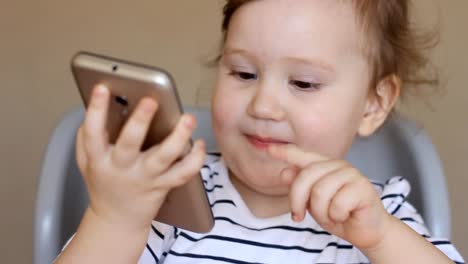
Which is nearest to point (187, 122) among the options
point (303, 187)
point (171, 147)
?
point (171, 147)

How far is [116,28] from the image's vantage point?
1214 millimetres

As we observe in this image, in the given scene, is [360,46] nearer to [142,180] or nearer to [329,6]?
[329,6]

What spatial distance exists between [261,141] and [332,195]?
14cm

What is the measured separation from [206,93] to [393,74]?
19.2 inches

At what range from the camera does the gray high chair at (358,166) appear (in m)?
0.77

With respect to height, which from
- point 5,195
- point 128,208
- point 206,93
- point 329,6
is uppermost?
point 329,6

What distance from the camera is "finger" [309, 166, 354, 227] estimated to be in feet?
1.77

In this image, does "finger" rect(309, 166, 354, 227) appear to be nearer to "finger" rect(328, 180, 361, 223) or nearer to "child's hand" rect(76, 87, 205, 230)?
"finger" rect(328, 180, 361, 223)

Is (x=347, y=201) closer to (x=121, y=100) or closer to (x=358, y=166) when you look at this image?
(x=121, y=100)

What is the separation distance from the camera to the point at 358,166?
936 millimetres

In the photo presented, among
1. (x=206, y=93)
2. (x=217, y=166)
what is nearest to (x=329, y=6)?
(x=217, y=166)

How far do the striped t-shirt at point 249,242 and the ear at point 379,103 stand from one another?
0.11 metres

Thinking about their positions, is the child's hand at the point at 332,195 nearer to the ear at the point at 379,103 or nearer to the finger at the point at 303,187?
the finger at the point at 303,187

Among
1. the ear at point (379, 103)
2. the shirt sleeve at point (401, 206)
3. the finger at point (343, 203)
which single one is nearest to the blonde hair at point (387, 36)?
the ear at point (379, 103)
